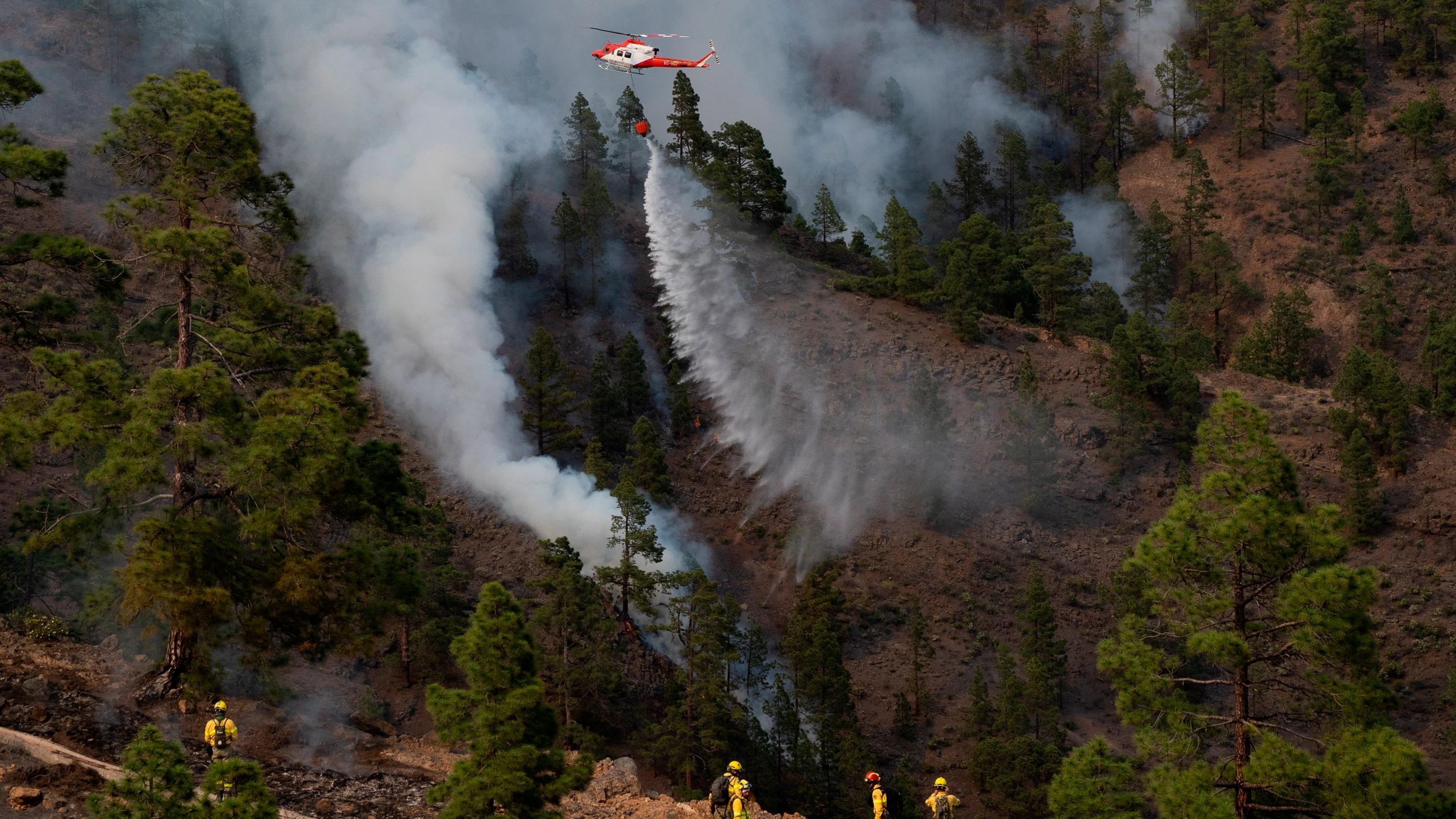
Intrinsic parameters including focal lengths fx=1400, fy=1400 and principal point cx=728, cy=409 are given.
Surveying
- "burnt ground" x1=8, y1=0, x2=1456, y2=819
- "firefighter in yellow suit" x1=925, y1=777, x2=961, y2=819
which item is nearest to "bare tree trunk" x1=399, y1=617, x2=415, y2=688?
"burnt ground" x1=8, y1=0, x2=1456, y2=819

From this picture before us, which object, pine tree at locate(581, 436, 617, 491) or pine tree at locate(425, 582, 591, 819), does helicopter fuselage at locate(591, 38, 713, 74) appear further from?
pine tree at locate(425, 582, 591, 819)

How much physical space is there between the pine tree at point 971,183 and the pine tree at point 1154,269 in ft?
45.9

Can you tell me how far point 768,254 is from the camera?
89.9m

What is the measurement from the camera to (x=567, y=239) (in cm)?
8631

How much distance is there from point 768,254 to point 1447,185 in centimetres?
5313

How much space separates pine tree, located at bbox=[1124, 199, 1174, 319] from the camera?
102 metres

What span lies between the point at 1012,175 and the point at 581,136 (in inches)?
1495

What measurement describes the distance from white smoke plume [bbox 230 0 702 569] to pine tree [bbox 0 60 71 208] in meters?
30.9

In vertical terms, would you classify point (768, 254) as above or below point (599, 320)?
above

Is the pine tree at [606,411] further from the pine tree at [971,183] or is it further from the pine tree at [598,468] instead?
the pine tree at [971,183]

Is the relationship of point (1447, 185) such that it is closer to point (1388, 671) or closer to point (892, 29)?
point (1388, 671)

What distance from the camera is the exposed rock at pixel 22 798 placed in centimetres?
2455

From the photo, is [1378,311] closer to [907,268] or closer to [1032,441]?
[907,268]

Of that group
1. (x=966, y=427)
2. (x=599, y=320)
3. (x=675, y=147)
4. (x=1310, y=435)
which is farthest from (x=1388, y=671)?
(x=675, y=147)
